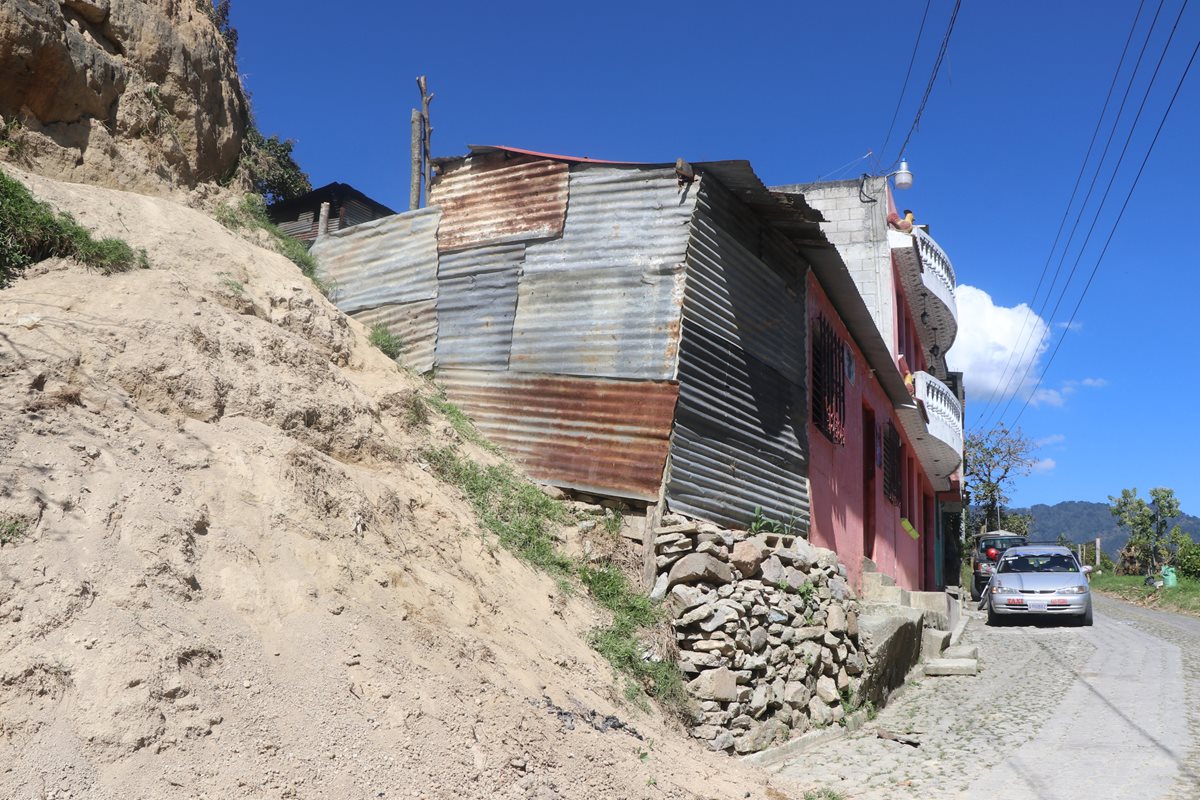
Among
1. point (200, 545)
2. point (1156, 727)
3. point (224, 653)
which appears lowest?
point (1156, 727)

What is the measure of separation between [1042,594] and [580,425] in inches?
464

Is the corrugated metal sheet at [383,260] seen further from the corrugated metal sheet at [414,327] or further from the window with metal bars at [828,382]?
the window with metal bars at [828,382]

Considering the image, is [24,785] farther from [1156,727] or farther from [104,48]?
[1156,727]

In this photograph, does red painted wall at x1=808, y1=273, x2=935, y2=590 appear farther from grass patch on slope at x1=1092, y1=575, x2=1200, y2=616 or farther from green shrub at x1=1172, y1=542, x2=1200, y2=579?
green shrub at x1=1172, y1=542, x2=1200, y2=579

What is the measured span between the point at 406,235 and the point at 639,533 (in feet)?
16.7

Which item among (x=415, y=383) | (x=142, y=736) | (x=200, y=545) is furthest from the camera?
(x=415, y=383)

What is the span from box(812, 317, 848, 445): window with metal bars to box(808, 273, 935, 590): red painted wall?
0.15 meters

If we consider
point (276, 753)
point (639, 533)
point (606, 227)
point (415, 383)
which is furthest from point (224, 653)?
point (606, 227)

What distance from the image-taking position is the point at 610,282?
360 inches

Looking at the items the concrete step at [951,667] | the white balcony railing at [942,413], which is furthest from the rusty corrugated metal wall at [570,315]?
the white balcony railing at [942,413]

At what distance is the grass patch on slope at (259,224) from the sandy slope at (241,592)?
1.75 meters

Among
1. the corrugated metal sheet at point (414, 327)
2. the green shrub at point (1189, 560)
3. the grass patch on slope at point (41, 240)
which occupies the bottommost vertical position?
the green shrub at point (1189, 560)

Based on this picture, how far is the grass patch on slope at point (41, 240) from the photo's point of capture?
6199 mm

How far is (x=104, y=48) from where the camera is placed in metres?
8.70
